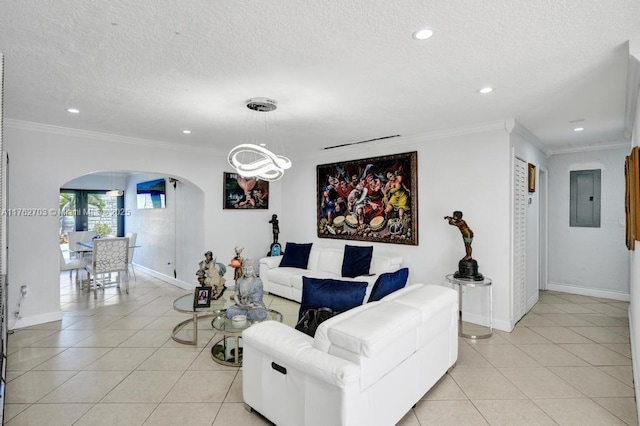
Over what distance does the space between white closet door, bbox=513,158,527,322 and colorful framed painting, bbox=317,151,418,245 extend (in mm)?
1185

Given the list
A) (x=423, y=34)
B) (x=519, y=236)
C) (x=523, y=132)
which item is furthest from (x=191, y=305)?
(x=523, y=132)

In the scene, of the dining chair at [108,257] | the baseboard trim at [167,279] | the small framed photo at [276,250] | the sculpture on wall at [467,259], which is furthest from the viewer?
the small framed photo at [276,250]

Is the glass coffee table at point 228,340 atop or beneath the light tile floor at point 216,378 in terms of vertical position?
atop

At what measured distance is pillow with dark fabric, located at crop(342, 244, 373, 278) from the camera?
15.4 feet

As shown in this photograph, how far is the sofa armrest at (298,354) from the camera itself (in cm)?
168

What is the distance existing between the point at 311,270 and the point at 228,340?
2.17m

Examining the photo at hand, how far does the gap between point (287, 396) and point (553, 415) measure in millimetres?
1861

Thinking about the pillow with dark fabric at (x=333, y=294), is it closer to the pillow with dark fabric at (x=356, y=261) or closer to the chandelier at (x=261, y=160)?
the chandelier at (x=261, y=160)

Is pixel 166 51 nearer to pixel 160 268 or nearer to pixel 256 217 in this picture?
pixel 256 217

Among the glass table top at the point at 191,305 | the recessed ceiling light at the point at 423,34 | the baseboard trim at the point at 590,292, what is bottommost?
the baseboard trim at the point at 590,292

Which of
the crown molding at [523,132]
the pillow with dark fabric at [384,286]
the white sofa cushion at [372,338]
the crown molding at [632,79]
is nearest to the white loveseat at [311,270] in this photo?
the pillow with dark fabric at [384,286]

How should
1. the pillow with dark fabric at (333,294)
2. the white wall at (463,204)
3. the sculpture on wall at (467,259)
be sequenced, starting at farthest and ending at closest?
1. the white wall at (463,204)
2. the sculpture on wall at (467,259)
3. the pillow with dark fabric at (333,294)

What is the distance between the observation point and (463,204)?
13.7ft

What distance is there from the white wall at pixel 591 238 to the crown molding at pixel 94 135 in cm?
594
